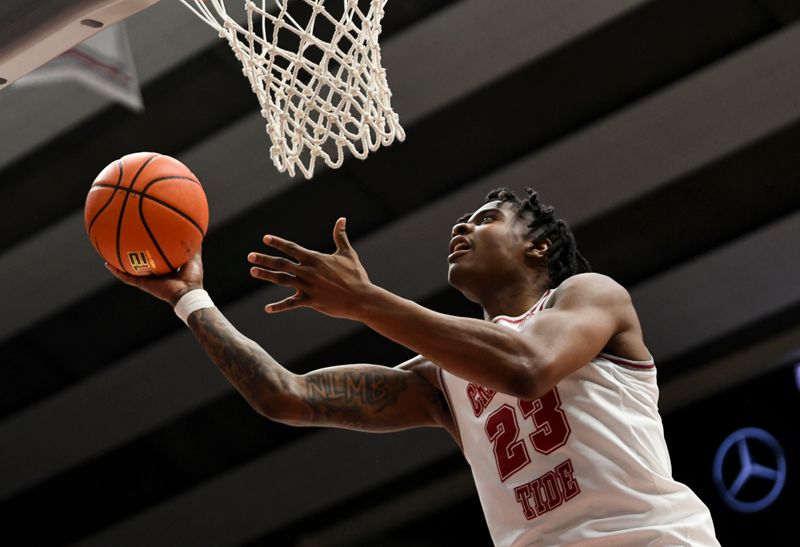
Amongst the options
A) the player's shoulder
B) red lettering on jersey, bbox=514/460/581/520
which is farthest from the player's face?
red lettering on jersey, bbox=514/460/581/520

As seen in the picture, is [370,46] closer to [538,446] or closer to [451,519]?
[538,446]

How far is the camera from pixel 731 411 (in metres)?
5.68

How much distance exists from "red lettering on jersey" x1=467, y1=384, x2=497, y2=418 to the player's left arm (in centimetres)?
36

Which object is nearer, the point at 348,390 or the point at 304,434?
the point at 348,390

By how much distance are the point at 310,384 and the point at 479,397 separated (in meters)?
0.46

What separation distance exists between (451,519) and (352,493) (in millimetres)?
673

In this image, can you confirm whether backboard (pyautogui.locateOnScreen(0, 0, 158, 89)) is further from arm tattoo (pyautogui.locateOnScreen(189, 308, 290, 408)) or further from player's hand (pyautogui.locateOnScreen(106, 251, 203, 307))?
arm tattoo (pyautogui.locateOnScreen(189, 308, 290, 408))

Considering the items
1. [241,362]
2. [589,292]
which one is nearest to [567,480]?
[589,292]

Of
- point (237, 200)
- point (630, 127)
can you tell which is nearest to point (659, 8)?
point (630, 127)

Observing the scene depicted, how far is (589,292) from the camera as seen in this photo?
2678 mm

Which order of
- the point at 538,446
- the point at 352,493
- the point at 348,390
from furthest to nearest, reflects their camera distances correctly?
the point at 352,493 → the point at 348,390 → the point at 538,446

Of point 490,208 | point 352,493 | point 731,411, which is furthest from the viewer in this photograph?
point 352,493

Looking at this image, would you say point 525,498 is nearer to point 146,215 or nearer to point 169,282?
point 169,282

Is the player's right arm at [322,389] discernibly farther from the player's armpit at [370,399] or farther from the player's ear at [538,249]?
the player's ear at [538,249]
